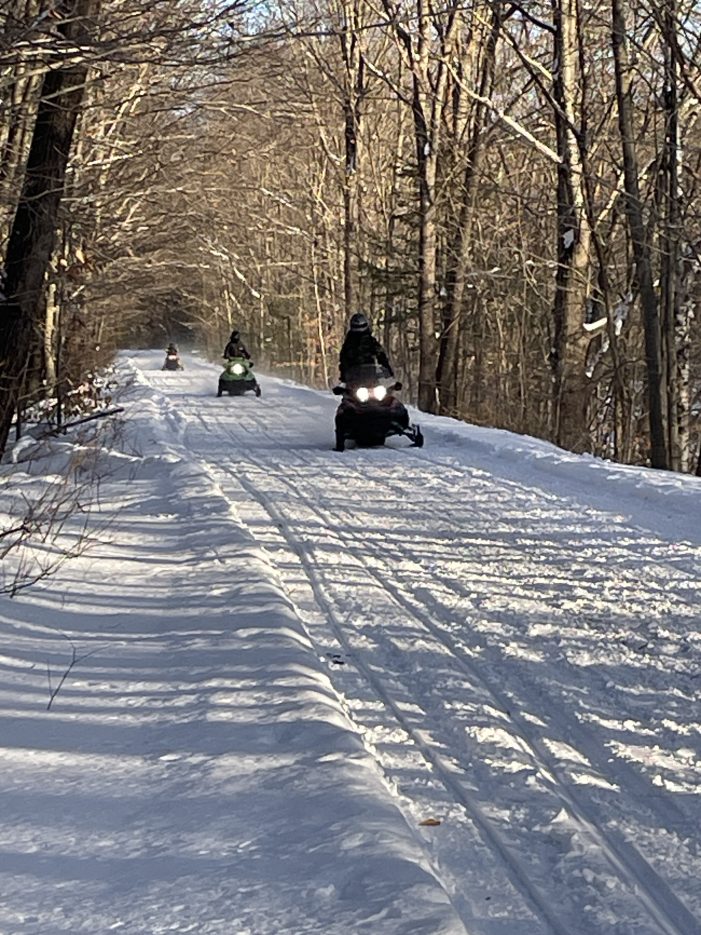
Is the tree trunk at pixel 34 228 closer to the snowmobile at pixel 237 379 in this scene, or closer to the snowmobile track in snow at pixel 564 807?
the snowmobile track in snow at pixel 564 807

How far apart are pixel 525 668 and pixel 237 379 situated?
74.7 ft

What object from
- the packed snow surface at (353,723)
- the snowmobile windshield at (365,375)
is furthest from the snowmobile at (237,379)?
the packed snow surface at (353,723)

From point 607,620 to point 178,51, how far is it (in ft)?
13.1

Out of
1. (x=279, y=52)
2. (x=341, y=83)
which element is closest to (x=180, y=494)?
(x=279, y=52)

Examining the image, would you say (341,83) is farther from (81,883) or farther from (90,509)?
(81,883)

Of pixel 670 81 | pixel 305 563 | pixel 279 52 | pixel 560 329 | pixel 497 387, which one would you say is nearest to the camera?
pixel 279 52

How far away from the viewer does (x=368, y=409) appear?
1388cm

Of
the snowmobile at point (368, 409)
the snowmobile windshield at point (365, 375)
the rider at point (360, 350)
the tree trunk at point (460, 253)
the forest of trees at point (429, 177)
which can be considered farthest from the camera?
the tree trunk at point (460, 253)

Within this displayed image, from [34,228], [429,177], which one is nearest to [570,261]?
[429,177]

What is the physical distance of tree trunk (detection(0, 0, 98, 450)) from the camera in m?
8.14

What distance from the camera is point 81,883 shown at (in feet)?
9.27

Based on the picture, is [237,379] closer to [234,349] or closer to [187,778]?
[234,349]

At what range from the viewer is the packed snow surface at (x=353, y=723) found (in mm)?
2801

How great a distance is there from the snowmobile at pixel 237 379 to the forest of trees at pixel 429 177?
295cm
